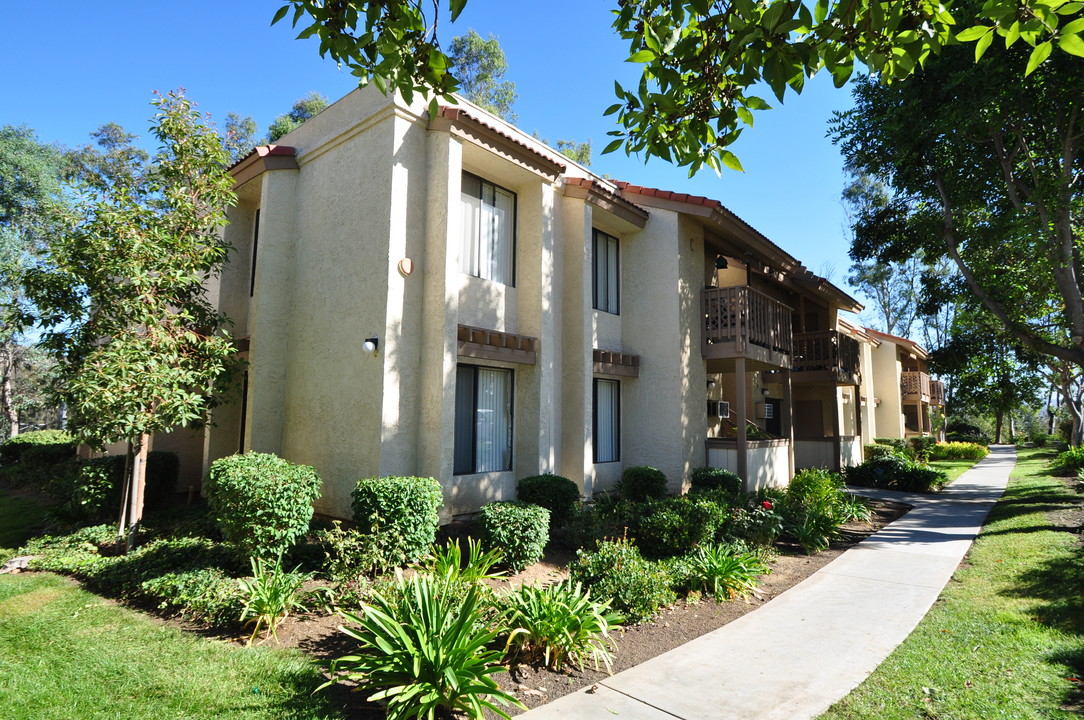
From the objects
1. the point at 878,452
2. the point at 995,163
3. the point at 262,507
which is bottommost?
the point at 262,507

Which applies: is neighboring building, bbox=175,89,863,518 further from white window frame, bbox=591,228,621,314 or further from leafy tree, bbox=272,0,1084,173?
leafy tree, bbox=272,0,1084,173

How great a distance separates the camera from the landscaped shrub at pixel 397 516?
22.4 ft

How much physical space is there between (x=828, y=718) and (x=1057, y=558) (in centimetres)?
681

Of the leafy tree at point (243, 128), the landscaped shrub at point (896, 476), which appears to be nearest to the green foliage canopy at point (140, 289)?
the landscaped shrub at point (896, 476)

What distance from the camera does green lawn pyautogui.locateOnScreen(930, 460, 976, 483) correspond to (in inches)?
903

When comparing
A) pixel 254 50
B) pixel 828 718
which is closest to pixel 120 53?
pixel 254 50

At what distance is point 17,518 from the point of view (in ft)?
35.0

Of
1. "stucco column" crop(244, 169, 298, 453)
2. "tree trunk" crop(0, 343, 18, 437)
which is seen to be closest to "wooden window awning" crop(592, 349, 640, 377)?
"stucco column" crop(244, 169, 298, 453)

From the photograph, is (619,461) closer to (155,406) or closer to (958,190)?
(155,406)

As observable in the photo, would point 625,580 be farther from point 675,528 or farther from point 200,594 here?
point 200,594

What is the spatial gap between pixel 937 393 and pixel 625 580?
42.1 metres

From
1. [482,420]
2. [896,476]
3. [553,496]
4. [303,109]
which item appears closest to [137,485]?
[482,420]

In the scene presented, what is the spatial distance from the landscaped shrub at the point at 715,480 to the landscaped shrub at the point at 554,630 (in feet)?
23.3

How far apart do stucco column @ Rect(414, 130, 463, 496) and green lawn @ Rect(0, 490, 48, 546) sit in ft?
19.1
